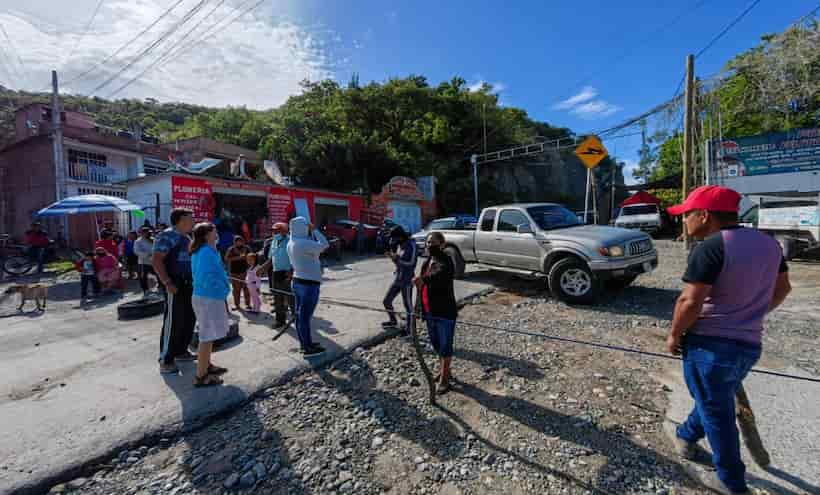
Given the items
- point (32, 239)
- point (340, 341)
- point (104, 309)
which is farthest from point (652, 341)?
point (32, 239)

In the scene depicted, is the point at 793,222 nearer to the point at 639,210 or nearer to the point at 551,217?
the point at 551,217

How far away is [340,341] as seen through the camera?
4.75 meters

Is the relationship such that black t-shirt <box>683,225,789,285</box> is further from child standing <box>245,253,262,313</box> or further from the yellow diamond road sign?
the yellow diamond road sign

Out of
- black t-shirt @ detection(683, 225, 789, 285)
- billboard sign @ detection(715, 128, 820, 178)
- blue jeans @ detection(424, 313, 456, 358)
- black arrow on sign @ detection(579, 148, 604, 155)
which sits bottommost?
blue jeans @ detection(424, 313, 456, 358)

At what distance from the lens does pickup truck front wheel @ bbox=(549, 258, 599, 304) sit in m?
5.96

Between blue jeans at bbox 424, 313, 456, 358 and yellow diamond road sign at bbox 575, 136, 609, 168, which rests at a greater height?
yellow diamond road sign at bbox 575, 136, 609, 168

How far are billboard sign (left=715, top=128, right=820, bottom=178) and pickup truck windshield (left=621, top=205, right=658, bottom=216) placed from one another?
386 cm

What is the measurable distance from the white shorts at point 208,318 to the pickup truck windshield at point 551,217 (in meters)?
5.69

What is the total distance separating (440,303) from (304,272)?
169cm

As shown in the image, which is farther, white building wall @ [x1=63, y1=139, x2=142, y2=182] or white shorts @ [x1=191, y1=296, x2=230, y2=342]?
white building wall @ [x1=63, y1=139, x2=142, y2=182]

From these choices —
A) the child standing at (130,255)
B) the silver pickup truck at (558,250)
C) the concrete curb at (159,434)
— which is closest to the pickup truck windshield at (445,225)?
the silver pickup truck at (558,250)

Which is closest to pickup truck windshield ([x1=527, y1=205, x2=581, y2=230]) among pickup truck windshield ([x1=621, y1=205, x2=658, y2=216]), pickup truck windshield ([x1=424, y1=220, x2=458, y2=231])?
pickup truck windshield ([x1=424, y1=220, x2=458, y2=231])

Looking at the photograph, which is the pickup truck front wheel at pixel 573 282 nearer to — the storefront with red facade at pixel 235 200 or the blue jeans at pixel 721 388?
the blue jeans at pixel 721 388

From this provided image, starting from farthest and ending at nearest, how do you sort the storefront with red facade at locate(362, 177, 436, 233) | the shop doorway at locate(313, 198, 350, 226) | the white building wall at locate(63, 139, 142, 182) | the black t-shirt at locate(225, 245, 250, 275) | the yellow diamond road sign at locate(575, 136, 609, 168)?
the storefront with red facade at locate(362, 177, 436, 233) < the shop doorway at locate(313, 198, 350, 226) < the white building wall at locate(63, 139, 142, 182) < the yellow diamond road sign at locate(575, 136, 609, 168) < the black t-shirt at locate(225, 245, 250, 275)
